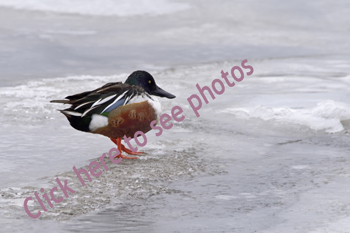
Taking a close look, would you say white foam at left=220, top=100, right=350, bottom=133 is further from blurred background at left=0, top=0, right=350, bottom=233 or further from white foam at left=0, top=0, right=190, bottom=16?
white foam at left=0, top=0, right=190, bottom=16

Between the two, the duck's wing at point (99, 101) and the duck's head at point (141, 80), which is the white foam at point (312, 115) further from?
the duck's wing at point (99, 101)

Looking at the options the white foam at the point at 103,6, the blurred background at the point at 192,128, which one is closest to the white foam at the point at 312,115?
the blurred background at the point at 192,128

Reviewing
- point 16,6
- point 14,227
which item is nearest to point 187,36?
point 16,6

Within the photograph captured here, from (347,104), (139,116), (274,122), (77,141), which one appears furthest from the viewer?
(347,104)

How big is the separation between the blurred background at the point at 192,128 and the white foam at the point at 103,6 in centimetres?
50

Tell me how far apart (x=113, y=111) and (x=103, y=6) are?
924cm

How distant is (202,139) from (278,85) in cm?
265

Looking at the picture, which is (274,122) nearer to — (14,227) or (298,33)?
(14,227)

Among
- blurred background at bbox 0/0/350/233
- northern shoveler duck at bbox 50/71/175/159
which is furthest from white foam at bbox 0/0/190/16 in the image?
northern shoveler duck at bbox 50/71/175/159

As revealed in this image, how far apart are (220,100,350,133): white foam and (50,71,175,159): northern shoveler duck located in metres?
1.86

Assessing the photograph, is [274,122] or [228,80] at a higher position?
[228,80]

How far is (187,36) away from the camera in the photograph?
10.3 m

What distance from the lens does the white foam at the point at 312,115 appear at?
5.14 metres

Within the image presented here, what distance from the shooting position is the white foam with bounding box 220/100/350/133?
5.14 meters
